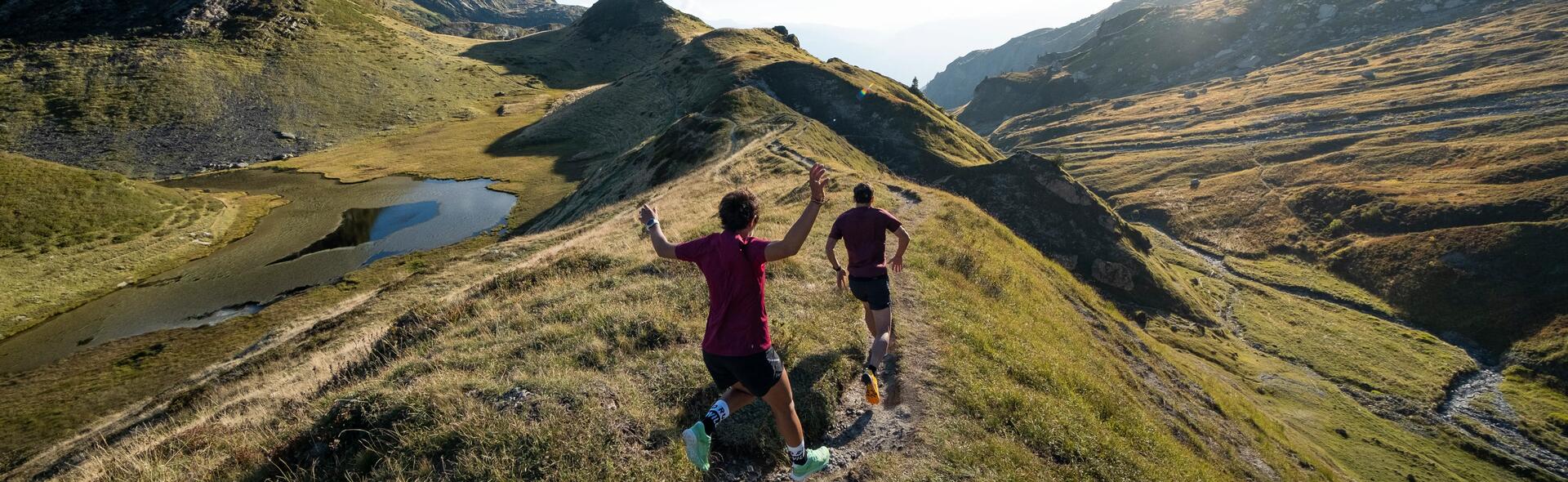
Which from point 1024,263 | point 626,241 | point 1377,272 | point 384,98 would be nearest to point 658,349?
point 626,241

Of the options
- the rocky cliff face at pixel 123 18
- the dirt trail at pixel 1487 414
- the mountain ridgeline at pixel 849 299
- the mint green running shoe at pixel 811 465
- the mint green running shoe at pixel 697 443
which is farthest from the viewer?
the rocky cliff face at pixel 123 18

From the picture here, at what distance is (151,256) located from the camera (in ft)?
134

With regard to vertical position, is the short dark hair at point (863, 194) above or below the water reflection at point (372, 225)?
above

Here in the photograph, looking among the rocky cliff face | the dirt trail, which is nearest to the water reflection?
the dirt trail

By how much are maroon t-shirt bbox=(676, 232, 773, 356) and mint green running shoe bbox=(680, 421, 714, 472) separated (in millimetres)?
1036

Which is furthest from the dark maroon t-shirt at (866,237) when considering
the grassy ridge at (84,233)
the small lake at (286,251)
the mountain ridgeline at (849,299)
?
the grassy ridge at (84,233)

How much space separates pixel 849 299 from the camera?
14406 millimetres

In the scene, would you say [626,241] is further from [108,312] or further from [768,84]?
[768,84]

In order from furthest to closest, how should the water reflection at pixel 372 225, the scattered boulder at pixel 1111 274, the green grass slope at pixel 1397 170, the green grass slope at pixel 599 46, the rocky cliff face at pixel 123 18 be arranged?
the green grass slope at pixel 599 46 → the rocky cliff face at pixel 123 18 → the green grass slope at pixel 1397 170 → the water reflection at pixel 372 225 → the scattered boulder at pixel 1111 274

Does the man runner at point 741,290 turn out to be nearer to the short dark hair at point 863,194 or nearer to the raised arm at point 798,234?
the raised arm at point 798,234

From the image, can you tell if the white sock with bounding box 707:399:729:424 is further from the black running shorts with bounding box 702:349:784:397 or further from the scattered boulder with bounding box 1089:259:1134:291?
the scattered boulder with bounding box 1089:259:1134:291

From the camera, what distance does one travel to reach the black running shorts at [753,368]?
598 centimetres

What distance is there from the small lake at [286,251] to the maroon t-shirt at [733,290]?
128 ft

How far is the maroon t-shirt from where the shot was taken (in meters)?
5.87
